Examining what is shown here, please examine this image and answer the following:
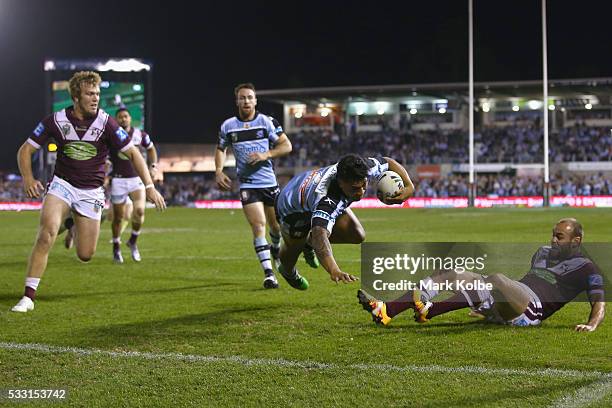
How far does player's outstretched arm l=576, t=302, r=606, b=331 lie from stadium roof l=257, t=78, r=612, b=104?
4828cm

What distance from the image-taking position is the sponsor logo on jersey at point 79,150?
29.9 ft

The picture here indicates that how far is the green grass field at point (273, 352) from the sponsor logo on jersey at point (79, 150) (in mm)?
1539

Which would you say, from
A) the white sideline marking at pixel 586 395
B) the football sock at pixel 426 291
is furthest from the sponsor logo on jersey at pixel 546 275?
the white sideline marking at pixel 586 395

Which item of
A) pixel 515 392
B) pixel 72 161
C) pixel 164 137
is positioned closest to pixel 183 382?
pixel 515 392

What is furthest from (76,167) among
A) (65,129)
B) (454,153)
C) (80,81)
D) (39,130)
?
(454,153)

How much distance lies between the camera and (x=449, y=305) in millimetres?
7398

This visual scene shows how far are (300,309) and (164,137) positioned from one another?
68049mm

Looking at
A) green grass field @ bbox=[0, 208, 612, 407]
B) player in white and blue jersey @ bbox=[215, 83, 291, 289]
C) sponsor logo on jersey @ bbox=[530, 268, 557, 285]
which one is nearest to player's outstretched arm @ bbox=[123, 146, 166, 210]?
green grass field @ bbox=[0, 208, 612, 407]

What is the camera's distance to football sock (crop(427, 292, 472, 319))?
7.31m

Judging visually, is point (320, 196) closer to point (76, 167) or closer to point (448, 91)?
point (76, 167)

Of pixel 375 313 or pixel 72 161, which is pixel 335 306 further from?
pixel 72 161

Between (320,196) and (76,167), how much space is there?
3037 mm

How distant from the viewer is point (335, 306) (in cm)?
895

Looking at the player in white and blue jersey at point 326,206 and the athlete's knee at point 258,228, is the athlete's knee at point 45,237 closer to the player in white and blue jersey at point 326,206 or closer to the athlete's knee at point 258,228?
the player in white and blue jersey at point 326,206
